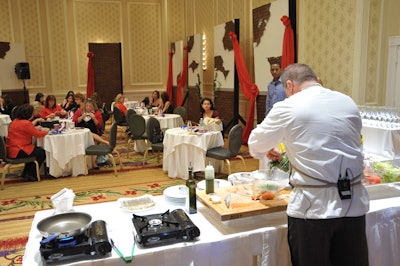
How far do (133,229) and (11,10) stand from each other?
37.0 feet

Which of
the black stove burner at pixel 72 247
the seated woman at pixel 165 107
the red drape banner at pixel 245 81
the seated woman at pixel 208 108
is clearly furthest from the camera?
the seated woman at pixel 165 107

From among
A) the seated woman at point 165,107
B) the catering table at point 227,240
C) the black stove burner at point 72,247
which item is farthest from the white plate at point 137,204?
the seated woman at point 165,107

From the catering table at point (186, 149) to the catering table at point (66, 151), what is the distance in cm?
134

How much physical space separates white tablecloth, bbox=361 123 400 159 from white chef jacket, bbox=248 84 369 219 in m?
1.86

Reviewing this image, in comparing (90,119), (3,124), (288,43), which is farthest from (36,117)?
(288,43)

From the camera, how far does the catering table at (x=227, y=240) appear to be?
1782mm

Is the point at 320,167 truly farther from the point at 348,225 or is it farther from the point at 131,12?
the point at 131,12

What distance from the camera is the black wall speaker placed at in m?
10.5

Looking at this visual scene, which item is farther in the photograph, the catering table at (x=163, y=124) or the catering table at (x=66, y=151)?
the catering table at (x=163, y=124)

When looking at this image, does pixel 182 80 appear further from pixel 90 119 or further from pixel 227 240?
pixel 227 240

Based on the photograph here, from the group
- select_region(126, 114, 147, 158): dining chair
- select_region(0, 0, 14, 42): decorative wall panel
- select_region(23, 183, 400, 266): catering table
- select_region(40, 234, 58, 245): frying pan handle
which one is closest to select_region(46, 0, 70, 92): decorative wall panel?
select_region(0, 0, 14, 42): decorative wall panel

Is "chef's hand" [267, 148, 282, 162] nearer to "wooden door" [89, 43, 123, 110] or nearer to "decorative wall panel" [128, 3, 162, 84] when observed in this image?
"wooden door" [89, 43, 123, 110]

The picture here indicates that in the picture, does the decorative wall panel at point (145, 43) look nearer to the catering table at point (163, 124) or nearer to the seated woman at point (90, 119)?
the catering table at point (163, 124)

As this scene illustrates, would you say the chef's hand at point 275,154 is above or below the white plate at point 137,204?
above
